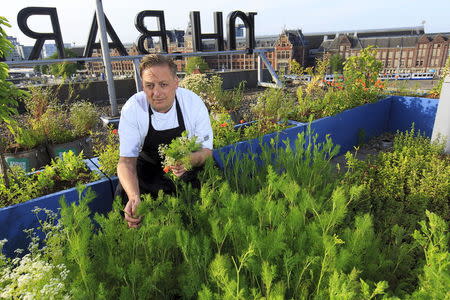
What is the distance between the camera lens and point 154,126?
7.59 ft

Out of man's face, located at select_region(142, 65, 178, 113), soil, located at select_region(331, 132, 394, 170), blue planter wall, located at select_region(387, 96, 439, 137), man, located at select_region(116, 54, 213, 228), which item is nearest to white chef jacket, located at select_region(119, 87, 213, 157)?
man, located at select_region(116, 54, 213, 228)

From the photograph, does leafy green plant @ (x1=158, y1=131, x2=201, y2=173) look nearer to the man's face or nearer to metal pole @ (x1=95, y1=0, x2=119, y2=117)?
the man's face

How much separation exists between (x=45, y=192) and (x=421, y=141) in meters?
4.35

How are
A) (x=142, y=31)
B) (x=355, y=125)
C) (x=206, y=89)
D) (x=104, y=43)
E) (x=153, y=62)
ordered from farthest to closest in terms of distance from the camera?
(x=142, y=31) → (x=104, y=43) → (x=206, y=89) → (x=355, y=125) → (x=153, y=62)

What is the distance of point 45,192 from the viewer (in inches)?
96.9

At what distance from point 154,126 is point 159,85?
1.20 ft

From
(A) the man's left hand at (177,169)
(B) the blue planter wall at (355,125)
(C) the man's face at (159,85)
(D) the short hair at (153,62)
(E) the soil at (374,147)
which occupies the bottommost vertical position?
(E) the soil at (374,147)

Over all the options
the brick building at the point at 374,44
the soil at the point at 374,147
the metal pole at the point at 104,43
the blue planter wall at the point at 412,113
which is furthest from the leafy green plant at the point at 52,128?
the brick building at the point at 374,44

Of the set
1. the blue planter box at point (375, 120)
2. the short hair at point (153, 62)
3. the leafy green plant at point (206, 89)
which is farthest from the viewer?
the leafy green plant at point (206, 89)

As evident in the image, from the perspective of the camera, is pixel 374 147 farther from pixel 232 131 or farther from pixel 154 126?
pixel 154 126

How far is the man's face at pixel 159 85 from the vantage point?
2035mm

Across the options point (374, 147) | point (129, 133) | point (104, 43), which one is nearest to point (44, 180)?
point (129, 133)

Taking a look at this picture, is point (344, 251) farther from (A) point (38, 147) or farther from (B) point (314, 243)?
(A) point (38, 147)

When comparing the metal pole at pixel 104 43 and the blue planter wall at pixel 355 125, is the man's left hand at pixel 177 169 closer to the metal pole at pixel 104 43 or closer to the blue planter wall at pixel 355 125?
the blue planter wall at pixel 355 125
